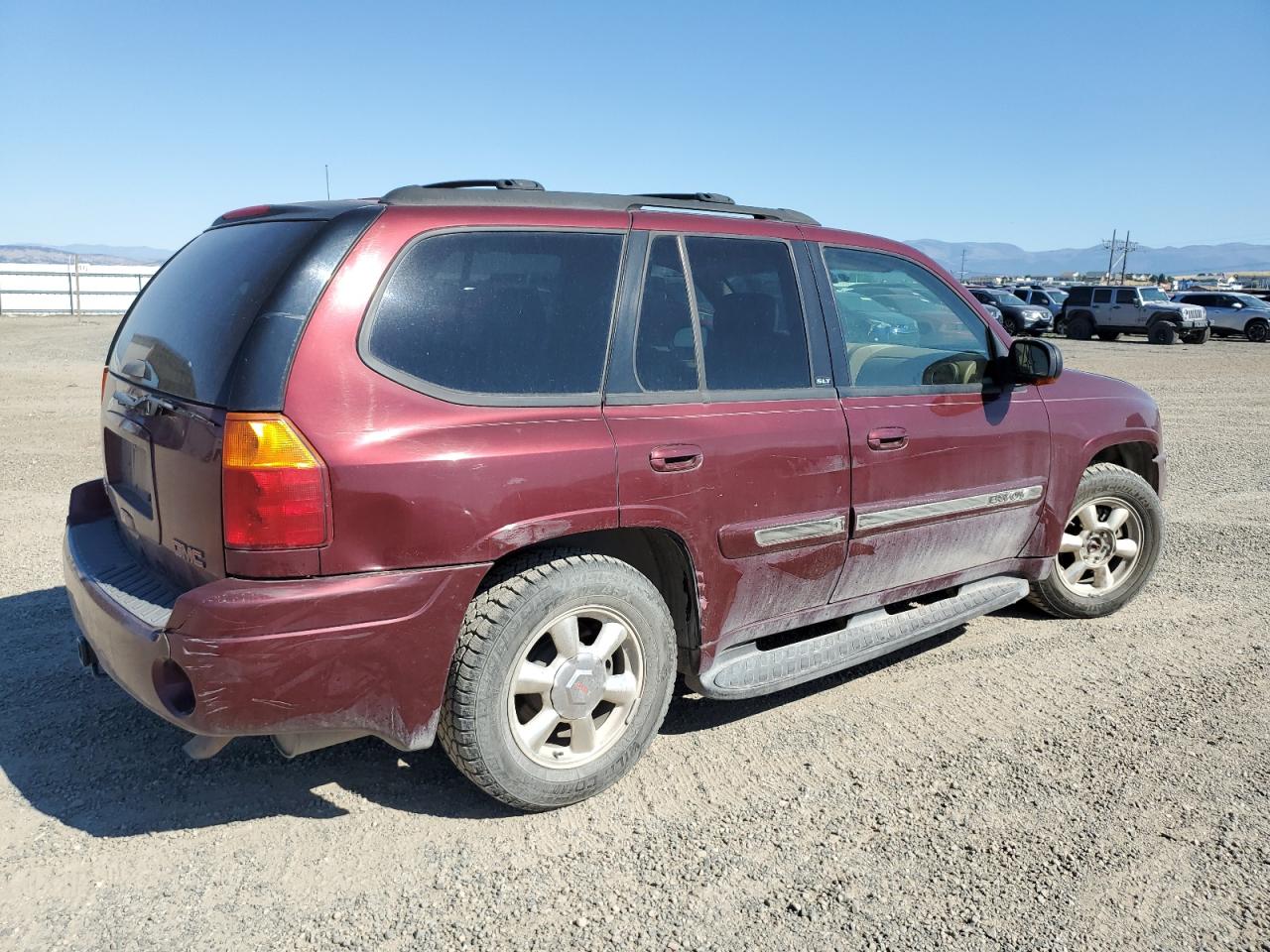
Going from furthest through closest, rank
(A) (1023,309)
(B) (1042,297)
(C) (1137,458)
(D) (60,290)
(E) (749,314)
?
1. (B) (1042,297)
2. (D) (60,290)
3. (A) (1023,309)
4. (C) (1137,458)
5. (E) (749,314)

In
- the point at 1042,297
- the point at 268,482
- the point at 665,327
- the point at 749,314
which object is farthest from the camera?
the point at 1042,297

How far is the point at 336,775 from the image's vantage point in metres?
3.38

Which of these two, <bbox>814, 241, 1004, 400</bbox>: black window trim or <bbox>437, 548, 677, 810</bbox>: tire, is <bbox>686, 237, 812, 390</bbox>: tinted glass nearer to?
<bbox>814, 241, 1004, 400</bbox>: black window trim

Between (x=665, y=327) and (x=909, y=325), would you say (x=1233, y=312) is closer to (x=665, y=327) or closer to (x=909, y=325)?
(x=909, y=325)

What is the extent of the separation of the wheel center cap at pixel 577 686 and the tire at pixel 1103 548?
254 cm

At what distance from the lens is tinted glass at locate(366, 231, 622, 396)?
2.80 m

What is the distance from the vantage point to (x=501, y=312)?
2975 millimetres

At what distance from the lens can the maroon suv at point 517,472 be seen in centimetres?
262

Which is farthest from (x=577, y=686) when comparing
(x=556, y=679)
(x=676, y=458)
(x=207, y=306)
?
(x=207, y=306)

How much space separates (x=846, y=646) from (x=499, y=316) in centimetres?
182

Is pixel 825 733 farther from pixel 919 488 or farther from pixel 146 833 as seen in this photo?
pixel 146 833

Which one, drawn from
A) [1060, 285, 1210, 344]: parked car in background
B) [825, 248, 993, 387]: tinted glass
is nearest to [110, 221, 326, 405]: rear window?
[825, 248, 993, 387]: tinted glass

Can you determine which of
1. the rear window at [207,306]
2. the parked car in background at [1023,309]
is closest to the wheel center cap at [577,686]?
the rear window at [207,306]

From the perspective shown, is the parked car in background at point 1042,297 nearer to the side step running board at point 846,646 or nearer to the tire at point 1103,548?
the tire at point 1103,548
